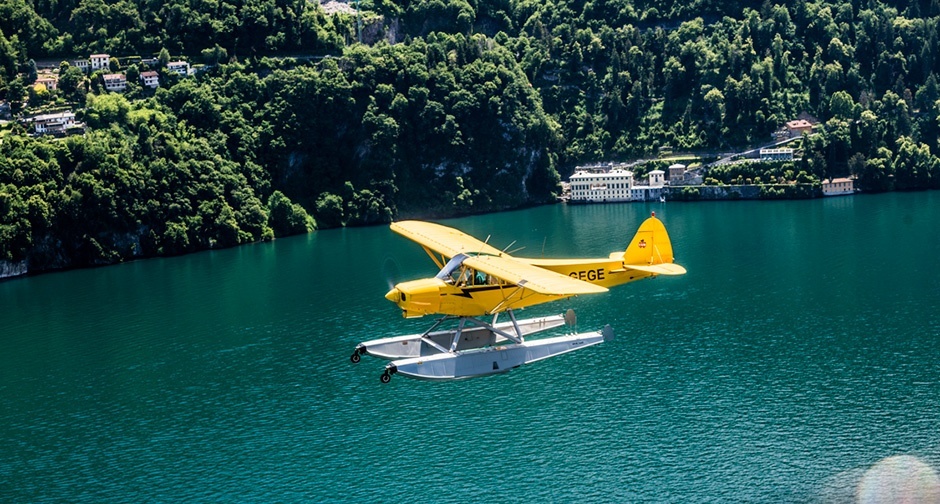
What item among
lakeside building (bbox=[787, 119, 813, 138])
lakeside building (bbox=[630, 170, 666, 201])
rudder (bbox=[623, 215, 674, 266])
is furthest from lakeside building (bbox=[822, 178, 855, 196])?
rudder (bbox=[623, 215, 674, 266])

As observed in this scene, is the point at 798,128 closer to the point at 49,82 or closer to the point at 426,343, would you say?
the point at 49,82

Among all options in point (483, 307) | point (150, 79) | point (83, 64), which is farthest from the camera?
point (83, 64)

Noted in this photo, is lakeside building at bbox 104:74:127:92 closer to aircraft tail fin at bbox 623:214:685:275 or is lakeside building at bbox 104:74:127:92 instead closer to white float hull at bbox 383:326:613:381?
aircraft tail fin at bbox 623:214:685:275

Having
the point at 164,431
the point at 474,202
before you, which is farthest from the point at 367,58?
the point at 164,431

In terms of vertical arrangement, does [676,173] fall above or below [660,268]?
above

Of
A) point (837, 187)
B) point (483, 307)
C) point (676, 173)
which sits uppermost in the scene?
point (676, 173)

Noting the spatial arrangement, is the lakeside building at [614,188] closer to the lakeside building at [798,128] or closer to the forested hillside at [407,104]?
the forested hillside at [407,104]

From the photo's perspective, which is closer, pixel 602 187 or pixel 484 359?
pixel 484 359

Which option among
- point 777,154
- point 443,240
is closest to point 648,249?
point 443,240
